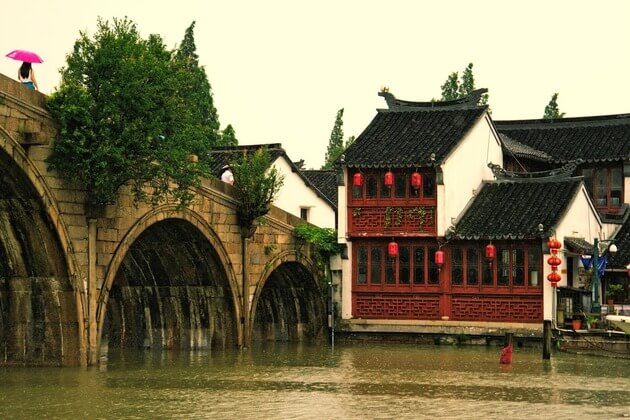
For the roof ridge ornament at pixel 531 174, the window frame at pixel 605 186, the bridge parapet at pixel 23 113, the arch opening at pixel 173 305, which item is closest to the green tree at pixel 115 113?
the bridge parapet at pixel 23 113

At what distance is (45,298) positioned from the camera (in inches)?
1125

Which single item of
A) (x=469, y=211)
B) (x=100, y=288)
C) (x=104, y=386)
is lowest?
→ (x=104, y=386)

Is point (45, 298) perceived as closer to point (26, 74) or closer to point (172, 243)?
point (26, 74)

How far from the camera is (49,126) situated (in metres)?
27.8

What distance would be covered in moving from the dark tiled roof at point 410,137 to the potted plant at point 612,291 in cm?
661

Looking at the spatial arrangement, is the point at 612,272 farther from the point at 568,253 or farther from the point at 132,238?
the point at 132,238

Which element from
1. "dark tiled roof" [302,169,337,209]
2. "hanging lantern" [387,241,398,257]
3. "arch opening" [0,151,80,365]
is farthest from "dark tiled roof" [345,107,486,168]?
"arch opening" [0,151,80,365]

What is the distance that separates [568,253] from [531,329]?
264cm

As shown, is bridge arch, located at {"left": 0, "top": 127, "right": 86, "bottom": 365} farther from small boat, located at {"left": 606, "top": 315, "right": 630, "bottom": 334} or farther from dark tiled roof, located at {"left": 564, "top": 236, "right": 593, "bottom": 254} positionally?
dark tiled roof, located at {"left": 564, "top": 236, "right": 593, "bottom": 254}

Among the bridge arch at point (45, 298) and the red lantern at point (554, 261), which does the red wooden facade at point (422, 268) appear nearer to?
the red lantern at point (554, 261)

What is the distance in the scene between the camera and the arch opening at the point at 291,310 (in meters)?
41.0

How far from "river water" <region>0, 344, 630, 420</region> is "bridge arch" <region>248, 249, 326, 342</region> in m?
4.86

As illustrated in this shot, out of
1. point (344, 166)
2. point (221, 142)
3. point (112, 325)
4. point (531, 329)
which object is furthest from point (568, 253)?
point (221, 142)

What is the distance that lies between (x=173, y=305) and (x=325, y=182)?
70.1 ft
